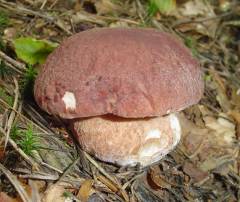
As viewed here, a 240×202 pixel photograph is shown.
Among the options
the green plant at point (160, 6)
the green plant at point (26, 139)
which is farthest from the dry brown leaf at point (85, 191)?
the green plant at point (160, 6)

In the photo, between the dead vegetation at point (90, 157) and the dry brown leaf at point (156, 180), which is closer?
the dead vegetation at point (90, 157)

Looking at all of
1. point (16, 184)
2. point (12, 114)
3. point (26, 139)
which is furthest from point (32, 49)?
point (16, 184)

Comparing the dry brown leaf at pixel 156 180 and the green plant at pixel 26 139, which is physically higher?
the green plant at pixel 26 139

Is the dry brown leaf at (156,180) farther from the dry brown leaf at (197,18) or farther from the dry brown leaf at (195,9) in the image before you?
the dry brown leaf at (195,9)

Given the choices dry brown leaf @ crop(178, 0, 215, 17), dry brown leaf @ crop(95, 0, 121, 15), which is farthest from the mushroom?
dry brown leaf @ crop(178, 0, 215, 17)

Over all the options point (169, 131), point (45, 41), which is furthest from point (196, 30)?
point (169, 131)

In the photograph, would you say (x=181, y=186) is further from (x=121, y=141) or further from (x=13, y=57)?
(x=13, y=57)

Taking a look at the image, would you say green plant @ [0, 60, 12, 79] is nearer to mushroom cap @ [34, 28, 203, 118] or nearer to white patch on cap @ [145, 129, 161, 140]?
mushroom cap @ [34, 28, 203, 118]
